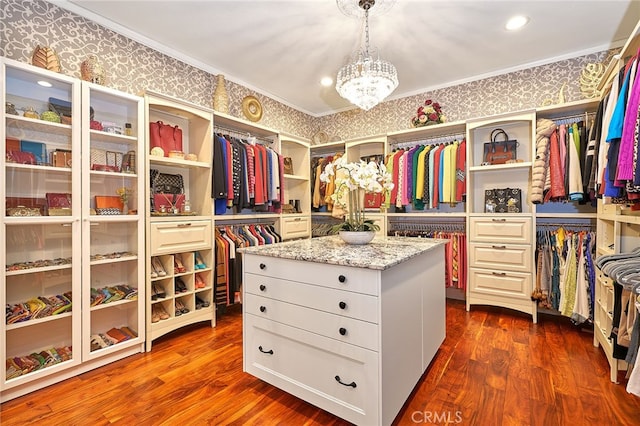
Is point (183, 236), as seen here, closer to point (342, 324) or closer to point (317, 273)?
point (317, 273)

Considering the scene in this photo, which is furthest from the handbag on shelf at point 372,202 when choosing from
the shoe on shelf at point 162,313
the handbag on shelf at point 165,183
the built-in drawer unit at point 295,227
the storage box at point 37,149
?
the storage box at point 37,149

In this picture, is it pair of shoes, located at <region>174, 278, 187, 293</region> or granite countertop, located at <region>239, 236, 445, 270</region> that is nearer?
granite countertop, located at <region>239, 236, 445, 270</region>

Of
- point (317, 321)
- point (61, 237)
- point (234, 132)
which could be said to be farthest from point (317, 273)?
point (234, 132)

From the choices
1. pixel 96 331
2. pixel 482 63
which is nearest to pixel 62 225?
pixel 96 331

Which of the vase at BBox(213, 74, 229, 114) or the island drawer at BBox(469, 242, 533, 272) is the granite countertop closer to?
the island drawer at BBox(469, 242, 533, 272)

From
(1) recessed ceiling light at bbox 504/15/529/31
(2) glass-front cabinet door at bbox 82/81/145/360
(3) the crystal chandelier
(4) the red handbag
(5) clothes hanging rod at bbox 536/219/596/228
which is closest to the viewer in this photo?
(2) glass-front cabinet door at bbox 82/81/145/360

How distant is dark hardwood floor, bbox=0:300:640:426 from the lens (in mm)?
1604

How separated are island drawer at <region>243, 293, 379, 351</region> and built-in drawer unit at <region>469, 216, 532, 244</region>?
240 centimetres

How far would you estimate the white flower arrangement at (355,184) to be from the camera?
1.91m

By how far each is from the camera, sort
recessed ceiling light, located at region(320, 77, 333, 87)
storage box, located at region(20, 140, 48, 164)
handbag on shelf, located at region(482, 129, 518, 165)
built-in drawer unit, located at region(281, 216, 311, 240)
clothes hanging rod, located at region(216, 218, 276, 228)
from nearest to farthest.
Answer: storage box, located at region(20, 140, 48, 164), handbag on shelf, located at region(482, 129, 518, 165), clothes hanging rod, located at region(216, 218, 276, 228), recessed ceiling light, located at region(320, 77, 333, 87), built-in drawer unit, located at region(281, 216, 311, 240)

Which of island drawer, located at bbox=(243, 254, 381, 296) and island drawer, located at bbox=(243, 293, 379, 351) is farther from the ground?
island drawer, located at bbox=(243, 254, 381, 296)

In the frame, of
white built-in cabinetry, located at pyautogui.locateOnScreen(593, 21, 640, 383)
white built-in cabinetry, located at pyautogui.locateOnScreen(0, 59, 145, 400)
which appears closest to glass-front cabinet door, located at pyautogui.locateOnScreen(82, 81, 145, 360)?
white built-in cabinetry, located at pyautogui.locateOnScreen(0, 59, 145, 400)

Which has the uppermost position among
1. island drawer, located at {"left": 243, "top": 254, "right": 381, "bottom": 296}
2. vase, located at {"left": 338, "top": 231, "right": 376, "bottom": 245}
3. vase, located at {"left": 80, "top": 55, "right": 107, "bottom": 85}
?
vase, located at {"left": 80, "top": 55, "right": 107, "bottom": 85}

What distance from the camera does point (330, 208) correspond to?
169 inches
